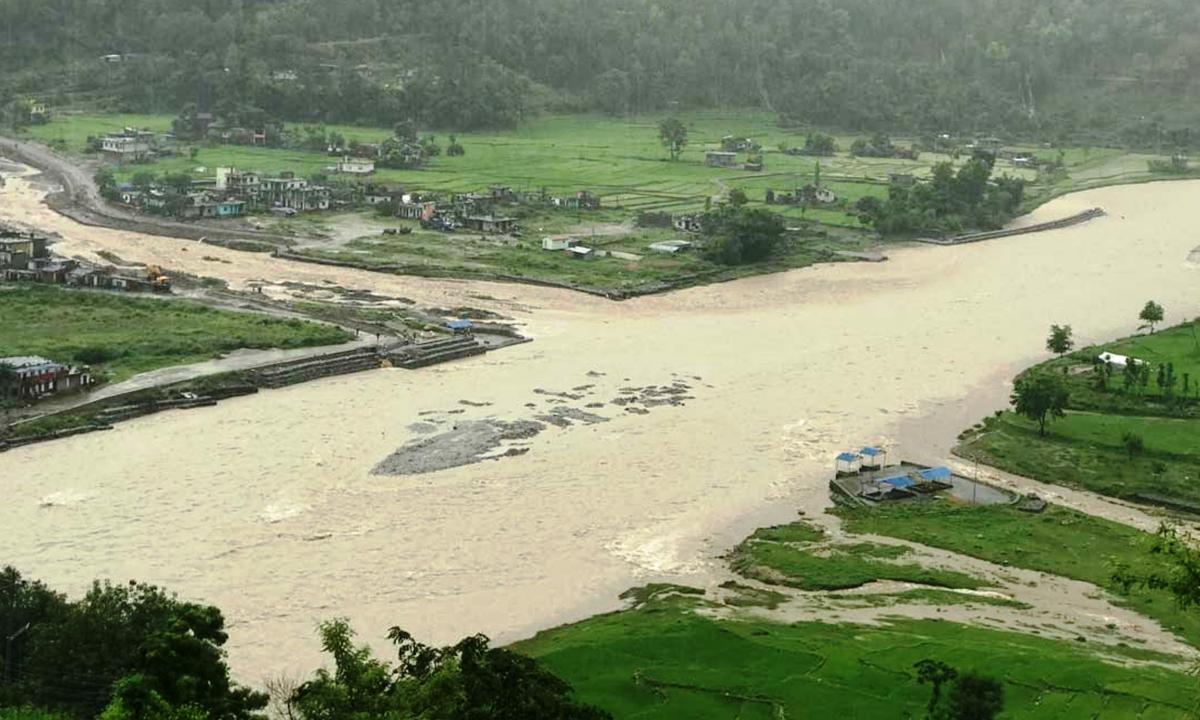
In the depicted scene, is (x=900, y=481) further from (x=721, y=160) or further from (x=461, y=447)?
(x=721, y=160)

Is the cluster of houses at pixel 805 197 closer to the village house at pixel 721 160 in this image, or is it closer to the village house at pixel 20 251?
the village house at pixel 721 160

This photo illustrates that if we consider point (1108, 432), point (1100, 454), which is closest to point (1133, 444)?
point (1100, 454)

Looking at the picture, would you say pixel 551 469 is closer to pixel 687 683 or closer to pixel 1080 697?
pixel 687 683

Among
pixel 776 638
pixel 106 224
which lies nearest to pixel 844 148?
pixel 106 224

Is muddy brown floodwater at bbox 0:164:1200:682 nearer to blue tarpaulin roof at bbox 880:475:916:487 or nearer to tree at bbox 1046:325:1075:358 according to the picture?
tree at bbox 1046:325:1075:358

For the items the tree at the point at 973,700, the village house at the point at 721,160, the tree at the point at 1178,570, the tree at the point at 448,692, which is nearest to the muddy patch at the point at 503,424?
the tree at the point at 973,700

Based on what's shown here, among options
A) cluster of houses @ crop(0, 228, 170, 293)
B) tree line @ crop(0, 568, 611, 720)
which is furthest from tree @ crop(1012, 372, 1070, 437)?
cluster of houses @ crop(0, 228, 170, 293)
